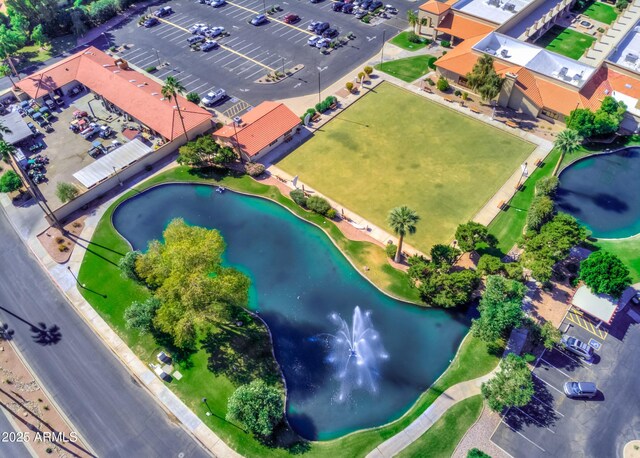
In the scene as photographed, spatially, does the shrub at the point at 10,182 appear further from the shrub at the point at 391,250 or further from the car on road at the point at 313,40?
the car on road at the point at 313,40

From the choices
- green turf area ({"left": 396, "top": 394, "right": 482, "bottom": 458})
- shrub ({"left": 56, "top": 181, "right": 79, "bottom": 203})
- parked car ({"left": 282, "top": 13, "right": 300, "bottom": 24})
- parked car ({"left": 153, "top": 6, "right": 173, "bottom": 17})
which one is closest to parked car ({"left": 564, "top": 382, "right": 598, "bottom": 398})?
green turf area ({"left": 396, "top": 394, "right": 482, "bottom": 458})

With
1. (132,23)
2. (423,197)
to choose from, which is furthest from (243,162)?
(132,23)

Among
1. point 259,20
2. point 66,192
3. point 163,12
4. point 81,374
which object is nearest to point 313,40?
point 259,20

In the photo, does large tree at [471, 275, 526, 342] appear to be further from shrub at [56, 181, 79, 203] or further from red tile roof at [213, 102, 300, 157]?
shrub at [56, 181, 79, 203]

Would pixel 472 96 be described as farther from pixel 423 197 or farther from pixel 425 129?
pixel 423 197

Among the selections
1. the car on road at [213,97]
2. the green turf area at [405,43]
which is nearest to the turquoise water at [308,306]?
the car on road at [213,97]

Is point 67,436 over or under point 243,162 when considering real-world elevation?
under

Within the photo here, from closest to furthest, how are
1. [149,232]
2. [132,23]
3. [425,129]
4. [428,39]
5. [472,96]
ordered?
[149,232], [425,129], [472,96], [428,39], [132,23]
